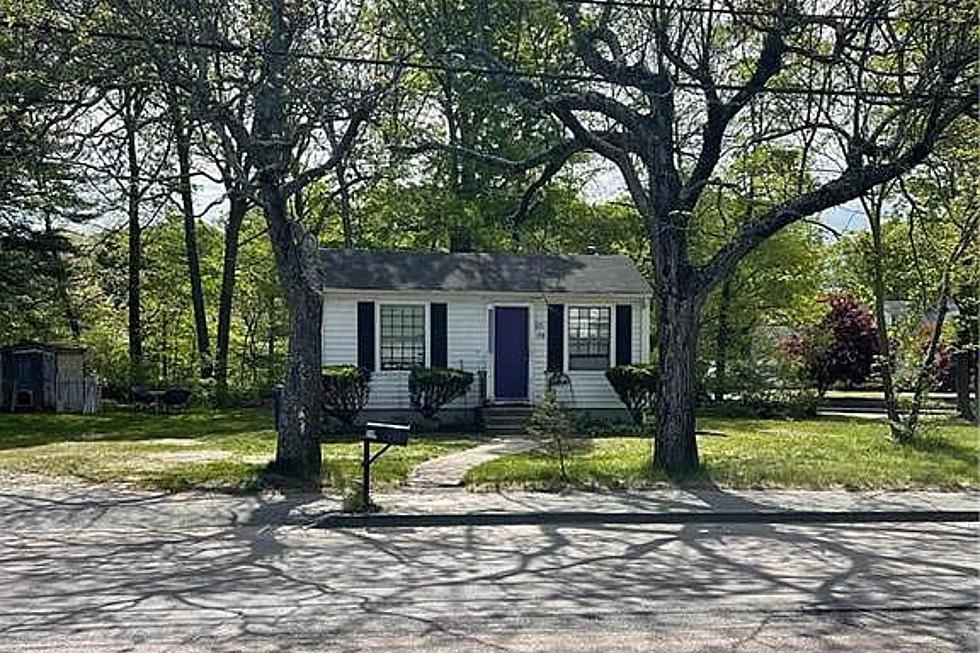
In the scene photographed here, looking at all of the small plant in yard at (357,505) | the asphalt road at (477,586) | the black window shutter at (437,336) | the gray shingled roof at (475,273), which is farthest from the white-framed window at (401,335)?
the asphalt road at (477,586)

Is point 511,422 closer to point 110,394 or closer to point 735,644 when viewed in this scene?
point 110,394

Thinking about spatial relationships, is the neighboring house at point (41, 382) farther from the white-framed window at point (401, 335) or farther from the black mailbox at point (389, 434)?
the black mailbox at point (389, 434)

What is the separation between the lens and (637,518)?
11164 mm

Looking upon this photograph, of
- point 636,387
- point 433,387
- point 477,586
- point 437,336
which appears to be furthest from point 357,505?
point 636,387

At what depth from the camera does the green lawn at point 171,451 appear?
1374 cm

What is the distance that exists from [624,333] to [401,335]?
5061mm

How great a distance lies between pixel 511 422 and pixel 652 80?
9.73 meters

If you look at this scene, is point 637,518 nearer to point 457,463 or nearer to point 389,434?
point 389,434

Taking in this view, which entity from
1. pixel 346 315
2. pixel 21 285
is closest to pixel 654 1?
pixel 346 315

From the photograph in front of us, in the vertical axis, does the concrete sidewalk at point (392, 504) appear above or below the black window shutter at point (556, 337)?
below

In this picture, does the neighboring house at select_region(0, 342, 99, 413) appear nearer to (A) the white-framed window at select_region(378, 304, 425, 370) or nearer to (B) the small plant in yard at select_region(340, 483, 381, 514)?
(A) the white-framed window at select_region(378, 304, 425, 370)

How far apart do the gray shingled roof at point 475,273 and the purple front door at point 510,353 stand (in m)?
0.65

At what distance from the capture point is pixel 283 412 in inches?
536

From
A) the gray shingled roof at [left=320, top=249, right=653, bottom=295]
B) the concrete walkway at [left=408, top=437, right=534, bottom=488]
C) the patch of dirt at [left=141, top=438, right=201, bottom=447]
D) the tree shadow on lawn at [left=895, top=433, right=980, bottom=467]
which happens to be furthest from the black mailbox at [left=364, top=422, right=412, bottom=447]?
the gray shingled roof at [left=320, top=249, right=653, bottom=295]
